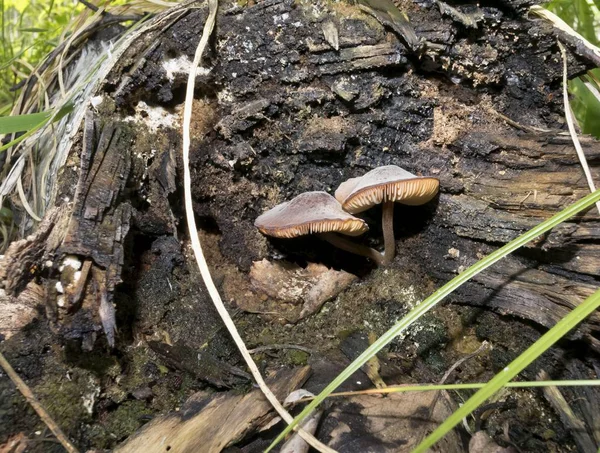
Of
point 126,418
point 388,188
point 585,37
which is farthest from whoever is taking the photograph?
point 585,37

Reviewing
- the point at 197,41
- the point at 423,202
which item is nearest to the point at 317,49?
the point at 197,41

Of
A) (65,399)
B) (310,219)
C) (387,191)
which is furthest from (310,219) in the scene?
(65,399)

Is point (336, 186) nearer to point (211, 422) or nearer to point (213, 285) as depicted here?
point (213, 285)

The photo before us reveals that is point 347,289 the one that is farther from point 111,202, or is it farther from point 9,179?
point 9,179

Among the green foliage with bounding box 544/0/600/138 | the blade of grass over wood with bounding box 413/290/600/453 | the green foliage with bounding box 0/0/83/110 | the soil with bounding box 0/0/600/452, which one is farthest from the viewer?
the green foliage with bounding box 0/0/83/110

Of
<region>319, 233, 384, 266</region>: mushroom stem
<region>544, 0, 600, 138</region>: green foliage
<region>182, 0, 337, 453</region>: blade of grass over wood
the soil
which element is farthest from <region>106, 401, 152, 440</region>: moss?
<region>544, 0, 600, 138</region>: green foliage

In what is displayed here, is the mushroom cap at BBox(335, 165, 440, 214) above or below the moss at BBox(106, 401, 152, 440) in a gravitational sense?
above

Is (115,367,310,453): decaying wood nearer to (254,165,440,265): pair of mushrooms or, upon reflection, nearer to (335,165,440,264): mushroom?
(254,165,440,265): pair of mushrooms

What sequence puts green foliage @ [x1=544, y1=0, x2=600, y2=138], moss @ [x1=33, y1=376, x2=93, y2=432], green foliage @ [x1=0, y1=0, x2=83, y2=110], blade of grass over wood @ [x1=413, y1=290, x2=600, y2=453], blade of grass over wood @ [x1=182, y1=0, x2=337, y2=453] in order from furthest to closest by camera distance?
green foliage @ [x1=0, y1=0, x2=83, y2=110] < green foliage @ [x1=544, y1=0, x2=600, y2=138] < moss @ [x1=33, y1=376, x2=93, y2=432] < blade of grass over wood @ [x1=182, y1=0, x2=337, y2=453] < blade of grass over wood @ [x1=413, y1=290, x2=600, y2=453]

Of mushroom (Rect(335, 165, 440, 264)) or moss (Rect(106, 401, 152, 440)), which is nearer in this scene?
moss (Rect(106, 401, 152, 440))
